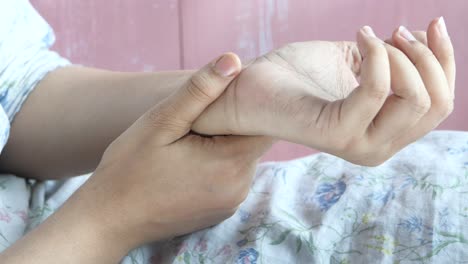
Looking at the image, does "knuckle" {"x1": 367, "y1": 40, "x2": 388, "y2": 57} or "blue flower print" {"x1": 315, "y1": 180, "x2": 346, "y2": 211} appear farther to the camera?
"blue flower print" {"x1": 315, "y1": 180, "x2": 346, "y2": 211}

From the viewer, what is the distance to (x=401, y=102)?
38cm

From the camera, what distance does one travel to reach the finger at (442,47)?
1.42 feet

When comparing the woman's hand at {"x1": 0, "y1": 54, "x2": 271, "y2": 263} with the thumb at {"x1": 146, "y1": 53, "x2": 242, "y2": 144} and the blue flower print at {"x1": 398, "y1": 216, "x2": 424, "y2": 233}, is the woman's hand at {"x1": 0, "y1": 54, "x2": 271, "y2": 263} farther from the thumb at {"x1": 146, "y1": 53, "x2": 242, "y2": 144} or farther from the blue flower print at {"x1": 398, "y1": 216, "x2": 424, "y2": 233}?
the blue flower print at {"x1": 398, "y1": 216, "x2": 424, "y2": 233}

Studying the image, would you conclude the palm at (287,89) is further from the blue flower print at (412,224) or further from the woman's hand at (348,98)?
the blue flower print at (412,224)

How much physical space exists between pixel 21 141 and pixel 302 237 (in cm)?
33

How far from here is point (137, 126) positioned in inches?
19.9


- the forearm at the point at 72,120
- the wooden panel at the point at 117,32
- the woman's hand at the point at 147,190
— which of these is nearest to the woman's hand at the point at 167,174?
the woman's hand at the point at 147,190

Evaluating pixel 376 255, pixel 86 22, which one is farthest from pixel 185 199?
pixel 86 22

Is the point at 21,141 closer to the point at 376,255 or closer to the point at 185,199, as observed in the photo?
the point at 185,199

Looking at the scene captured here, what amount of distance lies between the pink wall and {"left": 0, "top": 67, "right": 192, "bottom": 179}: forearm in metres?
0.42

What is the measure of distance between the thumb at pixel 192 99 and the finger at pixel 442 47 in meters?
0.13

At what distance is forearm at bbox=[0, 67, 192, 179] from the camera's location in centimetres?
62

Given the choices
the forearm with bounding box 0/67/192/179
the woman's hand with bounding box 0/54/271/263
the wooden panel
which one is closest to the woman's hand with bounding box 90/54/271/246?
the woman's hand with bounding box 0/54/271/263

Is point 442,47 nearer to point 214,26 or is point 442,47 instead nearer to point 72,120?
point 72,120
